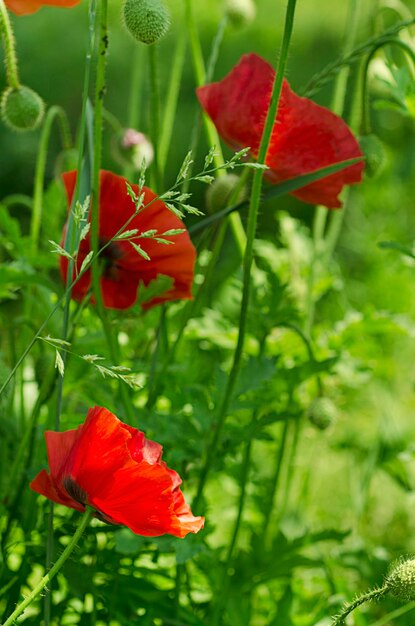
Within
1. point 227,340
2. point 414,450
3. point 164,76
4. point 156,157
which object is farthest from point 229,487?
point 164,76

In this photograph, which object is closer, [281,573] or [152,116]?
[152,116]

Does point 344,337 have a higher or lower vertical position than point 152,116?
lower

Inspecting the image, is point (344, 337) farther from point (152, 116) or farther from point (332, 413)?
point (152, 116)

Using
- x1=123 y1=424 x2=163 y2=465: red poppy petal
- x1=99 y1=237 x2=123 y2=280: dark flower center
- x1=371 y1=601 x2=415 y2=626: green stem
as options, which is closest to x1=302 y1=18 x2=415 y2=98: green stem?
x1=99 y1=237 x2=123 y2=280: dark flower center

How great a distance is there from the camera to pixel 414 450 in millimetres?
1185

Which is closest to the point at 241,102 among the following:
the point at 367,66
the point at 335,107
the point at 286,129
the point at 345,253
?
the point at 286,129

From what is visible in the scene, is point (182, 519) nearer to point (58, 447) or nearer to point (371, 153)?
point (58, 447)

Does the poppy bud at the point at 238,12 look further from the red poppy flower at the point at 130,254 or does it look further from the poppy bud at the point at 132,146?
the red poppy flower at the point at 130,254

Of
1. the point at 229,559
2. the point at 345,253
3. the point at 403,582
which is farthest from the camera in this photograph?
the point at 345,253

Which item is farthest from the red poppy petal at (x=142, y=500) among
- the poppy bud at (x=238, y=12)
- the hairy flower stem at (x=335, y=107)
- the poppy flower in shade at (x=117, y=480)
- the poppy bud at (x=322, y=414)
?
the poppy bud at (x=238, y=12)

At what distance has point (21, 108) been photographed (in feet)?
3.12

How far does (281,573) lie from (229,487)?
349 mm

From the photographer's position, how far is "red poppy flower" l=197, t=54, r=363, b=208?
3.07ft

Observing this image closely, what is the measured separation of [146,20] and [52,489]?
37cm
